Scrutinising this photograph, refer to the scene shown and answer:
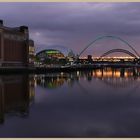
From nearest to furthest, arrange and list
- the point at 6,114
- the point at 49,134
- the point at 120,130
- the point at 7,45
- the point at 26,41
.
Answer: the point at 49,134 < the point at 120,130 < the point at 6,114 < the point at 7,45 < the point at 26,41

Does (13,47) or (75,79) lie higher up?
(13,47)

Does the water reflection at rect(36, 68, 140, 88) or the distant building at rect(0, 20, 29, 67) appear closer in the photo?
the water reflection at rect(36, 68, 140, 88)

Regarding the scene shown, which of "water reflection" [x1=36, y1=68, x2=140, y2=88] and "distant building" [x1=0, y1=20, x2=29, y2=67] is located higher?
"distant building" [x1=0, y1=20, x2=29, y2=67]

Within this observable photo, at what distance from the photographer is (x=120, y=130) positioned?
1925cm

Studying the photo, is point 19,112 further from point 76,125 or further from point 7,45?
point 7,45

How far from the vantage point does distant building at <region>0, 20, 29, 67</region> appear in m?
138

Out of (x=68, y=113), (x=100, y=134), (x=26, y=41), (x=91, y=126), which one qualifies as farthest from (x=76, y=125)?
(x=26, y=41)

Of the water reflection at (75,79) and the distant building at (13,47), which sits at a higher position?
the distant building at (13,47)

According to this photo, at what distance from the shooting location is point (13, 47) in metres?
151

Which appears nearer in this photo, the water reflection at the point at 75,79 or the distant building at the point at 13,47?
the water reflection at the point at 75,79

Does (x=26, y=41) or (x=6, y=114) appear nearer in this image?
(x=6, y=114)

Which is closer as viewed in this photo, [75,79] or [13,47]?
[75,79]

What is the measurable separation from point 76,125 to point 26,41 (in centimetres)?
14485

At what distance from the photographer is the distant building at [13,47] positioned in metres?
138
